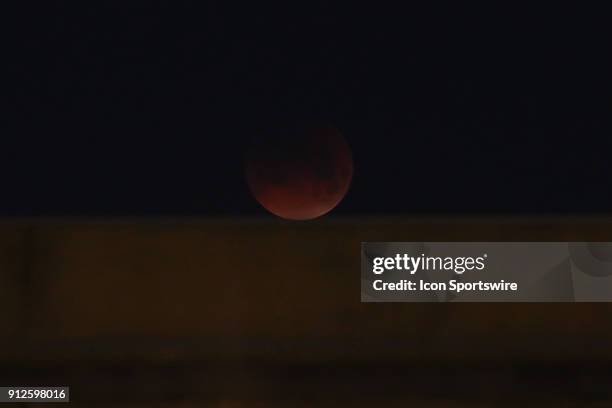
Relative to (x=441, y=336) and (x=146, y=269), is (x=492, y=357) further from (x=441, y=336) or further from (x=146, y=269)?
(x=146, y=269)

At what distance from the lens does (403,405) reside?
15164 millimetres

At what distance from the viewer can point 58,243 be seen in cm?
1664

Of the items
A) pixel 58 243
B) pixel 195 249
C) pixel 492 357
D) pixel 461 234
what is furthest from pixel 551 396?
pixel 58 243

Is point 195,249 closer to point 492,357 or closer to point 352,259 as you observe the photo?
point 352,259

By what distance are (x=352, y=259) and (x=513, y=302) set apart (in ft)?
6.63

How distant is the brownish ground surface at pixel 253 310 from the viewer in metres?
16.2

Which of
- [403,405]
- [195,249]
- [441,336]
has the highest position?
[195,249]

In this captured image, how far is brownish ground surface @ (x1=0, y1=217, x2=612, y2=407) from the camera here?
1620 cm

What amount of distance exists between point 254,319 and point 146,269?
146 cm

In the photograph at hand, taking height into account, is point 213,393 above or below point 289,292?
below

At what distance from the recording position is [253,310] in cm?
1642

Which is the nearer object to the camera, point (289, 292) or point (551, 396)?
point (551, 396)

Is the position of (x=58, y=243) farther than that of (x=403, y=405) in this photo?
Yes

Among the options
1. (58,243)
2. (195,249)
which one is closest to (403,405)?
(195,249)
